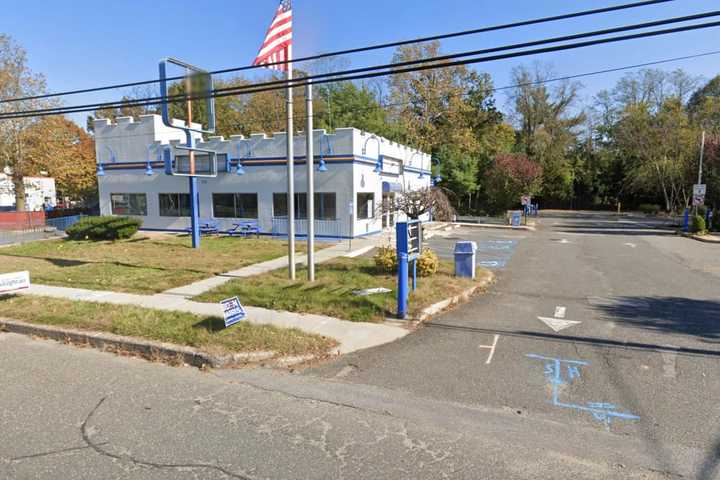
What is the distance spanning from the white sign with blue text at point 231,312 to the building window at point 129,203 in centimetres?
2033

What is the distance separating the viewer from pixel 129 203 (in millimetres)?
24625

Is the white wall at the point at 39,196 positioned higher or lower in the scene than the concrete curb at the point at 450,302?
higher

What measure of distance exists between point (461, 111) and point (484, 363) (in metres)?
41.1

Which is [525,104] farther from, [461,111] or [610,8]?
[610,8]

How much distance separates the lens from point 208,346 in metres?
6.02

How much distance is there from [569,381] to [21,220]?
32.0 meters

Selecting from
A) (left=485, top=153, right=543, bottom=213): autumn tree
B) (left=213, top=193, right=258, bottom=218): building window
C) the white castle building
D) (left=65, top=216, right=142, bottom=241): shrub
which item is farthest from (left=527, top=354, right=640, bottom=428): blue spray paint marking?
(left=485, top=153, right=543, bottom=213): autumn tree

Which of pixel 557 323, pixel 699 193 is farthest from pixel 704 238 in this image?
pixel 557 323

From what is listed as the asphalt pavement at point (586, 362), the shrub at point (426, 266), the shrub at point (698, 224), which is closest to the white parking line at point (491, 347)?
the asphalt pavement at point (586, 362)

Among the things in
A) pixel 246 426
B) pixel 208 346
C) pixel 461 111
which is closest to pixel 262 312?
pixel 208 346

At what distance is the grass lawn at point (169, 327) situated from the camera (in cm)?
611

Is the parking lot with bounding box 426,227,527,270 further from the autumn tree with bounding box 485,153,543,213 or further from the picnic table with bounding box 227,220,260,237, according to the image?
the autumn tree with bounding box 485,153,543,213

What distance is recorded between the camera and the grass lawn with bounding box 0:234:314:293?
10.7m

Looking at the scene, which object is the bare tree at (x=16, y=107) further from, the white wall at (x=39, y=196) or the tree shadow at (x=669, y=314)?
the tree shadow at (x=669, y=314)
